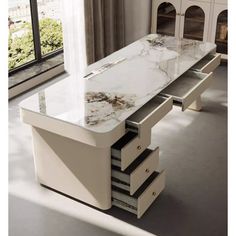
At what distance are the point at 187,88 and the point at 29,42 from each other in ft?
6.17

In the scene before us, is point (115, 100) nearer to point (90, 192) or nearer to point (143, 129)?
point (143, 129)

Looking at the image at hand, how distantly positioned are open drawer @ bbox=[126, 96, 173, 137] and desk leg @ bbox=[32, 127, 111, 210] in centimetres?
17

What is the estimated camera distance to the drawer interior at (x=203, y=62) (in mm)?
2551

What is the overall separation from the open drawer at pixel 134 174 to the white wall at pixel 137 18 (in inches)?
91.0

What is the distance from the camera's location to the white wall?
393 centimetres

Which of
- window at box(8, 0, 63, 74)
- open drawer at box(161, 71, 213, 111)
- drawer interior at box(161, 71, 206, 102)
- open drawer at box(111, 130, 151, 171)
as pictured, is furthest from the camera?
window at box(8, 0, 63, 74)

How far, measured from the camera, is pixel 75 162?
1.95m

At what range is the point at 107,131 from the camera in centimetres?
171

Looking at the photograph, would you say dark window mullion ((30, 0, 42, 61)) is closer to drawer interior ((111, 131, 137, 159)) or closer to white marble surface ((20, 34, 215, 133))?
white marble surface ((20, 34, 215, 133))

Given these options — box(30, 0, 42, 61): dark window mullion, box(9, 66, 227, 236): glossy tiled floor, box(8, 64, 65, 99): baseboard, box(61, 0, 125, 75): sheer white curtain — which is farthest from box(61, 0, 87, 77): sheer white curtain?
box(9, 66, 227, 236): glossy tiled floor

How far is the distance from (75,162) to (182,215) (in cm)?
62

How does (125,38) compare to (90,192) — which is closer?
(90,192)

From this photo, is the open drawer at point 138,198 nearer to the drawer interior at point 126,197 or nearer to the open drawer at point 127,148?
the drawer interior at point 126,197
